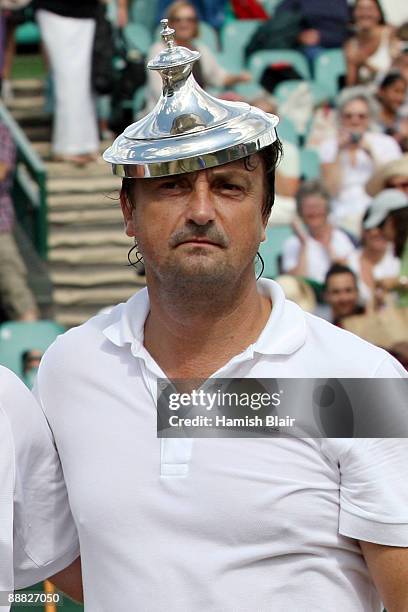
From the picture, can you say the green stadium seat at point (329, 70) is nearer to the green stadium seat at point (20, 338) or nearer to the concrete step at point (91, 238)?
the concrete step at point (91, 238)

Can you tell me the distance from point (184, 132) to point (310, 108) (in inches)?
190

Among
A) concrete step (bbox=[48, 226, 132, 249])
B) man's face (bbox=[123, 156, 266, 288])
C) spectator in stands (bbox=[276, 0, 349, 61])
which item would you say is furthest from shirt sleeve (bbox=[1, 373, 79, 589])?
spectator in stands (bbox=[276, 0, 349, 61])

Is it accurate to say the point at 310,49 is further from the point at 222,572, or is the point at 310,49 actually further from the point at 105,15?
the point at 222,572

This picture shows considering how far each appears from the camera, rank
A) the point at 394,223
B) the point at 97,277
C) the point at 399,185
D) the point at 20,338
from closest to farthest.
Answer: the point at 20,338 < the point at 394,223 < the point at 399,185 < the point at 97,277

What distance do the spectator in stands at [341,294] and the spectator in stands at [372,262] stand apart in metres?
0.07

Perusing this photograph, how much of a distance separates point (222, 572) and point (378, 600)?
0.30m

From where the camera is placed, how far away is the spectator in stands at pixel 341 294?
564 centimetres

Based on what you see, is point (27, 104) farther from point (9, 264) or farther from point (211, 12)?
point (9, 264)

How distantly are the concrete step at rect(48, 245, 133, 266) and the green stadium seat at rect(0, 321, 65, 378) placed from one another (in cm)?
103

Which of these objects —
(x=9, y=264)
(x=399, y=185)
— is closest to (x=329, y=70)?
(x=399, y=185)

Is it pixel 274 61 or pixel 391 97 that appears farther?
pixel 274 61

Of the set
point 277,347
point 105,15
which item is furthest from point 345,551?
point 105,15

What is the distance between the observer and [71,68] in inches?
264

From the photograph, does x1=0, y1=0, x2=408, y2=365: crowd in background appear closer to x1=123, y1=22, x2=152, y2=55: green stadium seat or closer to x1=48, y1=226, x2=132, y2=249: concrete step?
x1=123, y1=22, x2=152, y2=55: green stadium seat
